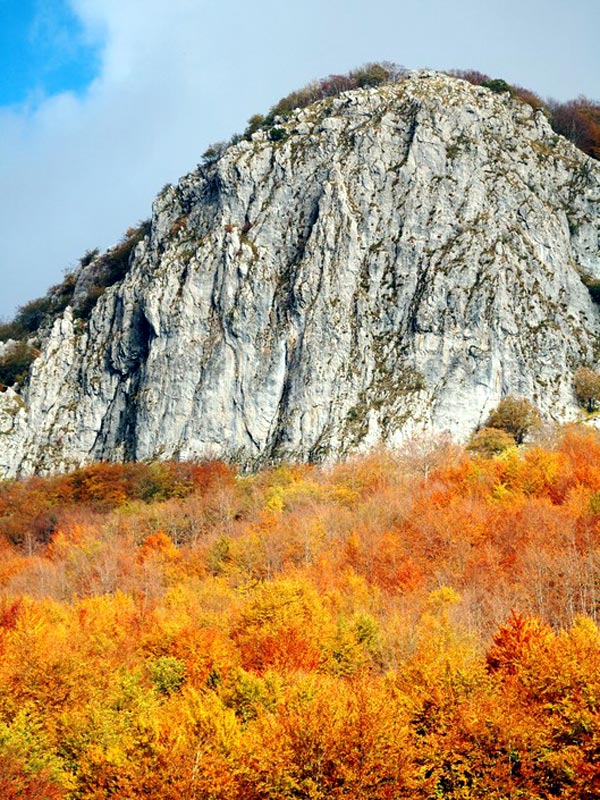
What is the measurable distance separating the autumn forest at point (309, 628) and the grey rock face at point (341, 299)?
8.35m

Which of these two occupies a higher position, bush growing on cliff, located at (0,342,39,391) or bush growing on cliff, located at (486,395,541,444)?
bush growing on cliff, located at (0,342,39,391)

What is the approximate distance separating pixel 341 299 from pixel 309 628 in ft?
178

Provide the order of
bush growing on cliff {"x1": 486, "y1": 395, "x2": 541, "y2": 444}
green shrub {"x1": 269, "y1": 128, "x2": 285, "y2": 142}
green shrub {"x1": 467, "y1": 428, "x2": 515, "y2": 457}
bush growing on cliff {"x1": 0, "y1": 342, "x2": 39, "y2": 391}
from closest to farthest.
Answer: green shrub {"x1": 467, "y1": 428, "x2": 515, "y2": 457} → bush growing on cliff {"x1": 486, "y1": 395, "x2": 541, "y2": 444} → green shrub {"x1": 269, "y1": 128, "x2": 285, "y2": 142} → bush growing on cliff {"x1": 0, "y1": 342, "x2": 39, "y2": 391}

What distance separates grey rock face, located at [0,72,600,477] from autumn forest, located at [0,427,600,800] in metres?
8.35

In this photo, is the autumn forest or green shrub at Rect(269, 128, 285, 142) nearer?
the autumn forest

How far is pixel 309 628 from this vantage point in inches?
1641

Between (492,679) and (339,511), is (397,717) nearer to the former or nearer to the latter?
(492,679)

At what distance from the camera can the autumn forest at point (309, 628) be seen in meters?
23.6

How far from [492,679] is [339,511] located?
127 ft

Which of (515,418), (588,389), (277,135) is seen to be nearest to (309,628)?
(515,418)

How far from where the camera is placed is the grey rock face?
8544cm

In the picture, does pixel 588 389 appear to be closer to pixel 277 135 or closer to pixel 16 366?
pixel 277 135

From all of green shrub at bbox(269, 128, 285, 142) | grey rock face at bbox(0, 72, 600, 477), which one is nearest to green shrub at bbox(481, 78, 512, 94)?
grey rock face at bbox(0, 72, 600, 477)

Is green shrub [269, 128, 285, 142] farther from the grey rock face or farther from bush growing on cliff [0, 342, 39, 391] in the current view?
bush growing on cliff [0, 342, 39, 391]
